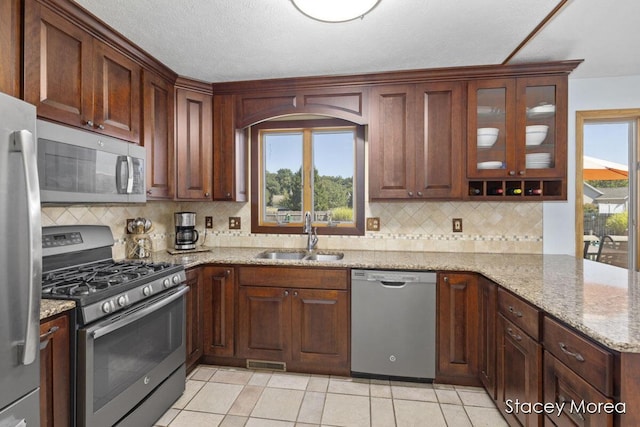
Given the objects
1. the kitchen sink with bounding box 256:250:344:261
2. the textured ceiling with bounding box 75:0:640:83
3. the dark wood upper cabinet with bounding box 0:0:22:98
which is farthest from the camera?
the kitchen sink with bounding box 256:250:344:261

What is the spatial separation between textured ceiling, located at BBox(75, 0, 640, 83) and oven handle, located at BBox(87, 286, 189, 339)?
164 cm

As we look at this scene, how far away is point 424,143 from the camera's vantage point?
2.61 meters

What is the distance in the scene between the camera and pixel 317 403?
2.15 metres

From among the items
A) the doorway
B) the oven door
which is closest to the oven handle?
the oven door

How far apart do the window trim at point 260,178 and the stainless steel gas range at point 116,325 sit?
109cm

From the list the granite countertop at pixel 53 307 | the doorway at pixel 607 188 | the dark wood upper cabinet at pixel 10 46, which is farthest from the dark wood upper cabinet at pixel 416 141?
the dark wood upper cabinet at pixel 10 46

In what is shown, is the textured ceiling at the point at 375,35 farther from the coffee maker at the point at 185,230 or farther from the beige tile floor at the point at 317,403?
the beige tile floor at the point at 317,403

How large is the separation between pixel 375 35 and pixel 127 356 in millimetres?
2324

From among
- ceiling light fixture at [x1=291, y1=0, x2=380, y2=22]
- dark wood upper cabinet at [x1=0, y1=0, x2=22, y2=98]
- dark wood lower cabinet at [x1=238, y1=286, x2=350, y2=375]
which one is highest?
ceiling light fixture at [x1=291, y1=0, x2=380, y2=22]

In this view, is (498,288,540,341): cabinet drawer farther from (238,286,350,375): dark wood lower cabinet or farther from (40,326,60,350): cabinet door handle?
(40,326,60,350): cabinet door handle

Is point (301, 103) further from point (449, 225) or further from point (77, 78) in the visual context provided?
point (449, 225)

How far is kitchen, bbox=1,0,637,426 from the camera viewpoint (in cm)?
272

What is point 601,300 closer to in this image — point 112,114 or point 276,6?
point 276,6

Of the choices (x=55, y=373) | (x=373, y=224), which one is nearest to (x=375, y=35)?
(x=373, y=224)
